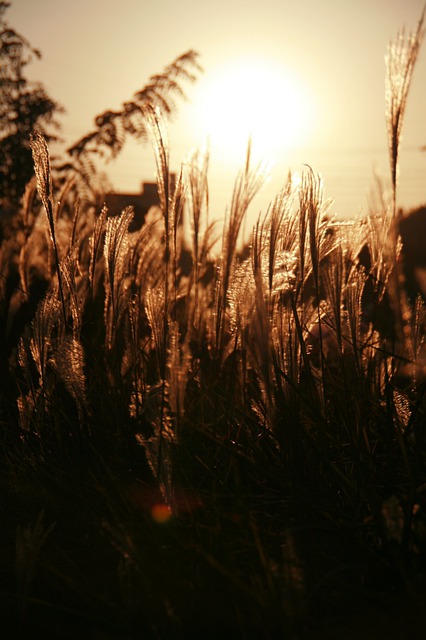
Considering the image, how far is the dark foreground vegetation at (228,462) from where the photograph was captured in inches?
56.3

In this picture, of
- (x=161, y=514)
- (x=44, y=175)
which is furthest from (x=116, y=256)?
(x=161, y=514)

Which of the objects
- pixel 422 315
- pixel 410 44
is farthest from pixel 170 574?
pixel 410 44

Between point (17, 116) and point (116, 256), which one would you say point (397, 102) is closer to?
point (116, 256)

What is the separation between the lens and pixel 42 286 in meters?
4.97

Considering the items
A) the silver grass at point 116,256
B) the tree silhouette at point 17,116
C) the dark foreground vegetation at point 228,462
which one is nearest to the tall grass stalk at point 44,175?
the dark foreground vegetation at point 228,462

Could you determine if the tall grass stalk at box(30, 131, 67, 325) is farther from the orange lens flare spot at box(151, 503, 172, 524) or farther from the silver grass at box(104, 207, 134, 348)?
the orange lens flare spot at box(151, 503, 172, 524)

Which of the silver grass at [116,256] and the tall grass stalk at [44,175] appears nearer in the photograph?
the silver grass at [116,256]

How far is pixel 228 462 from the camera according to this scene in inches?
78.7

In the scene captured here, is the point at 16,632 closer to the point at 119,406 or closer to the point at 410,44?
the point at 119,406

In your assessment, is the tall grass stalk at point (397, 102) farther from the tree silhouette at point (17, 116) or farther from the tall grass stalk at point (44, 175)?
the tree silhouette at point (17, 116)

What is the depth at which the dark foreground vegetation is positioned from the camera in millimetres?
1430

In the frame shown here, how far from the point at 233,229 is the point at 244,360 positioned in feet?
1.63

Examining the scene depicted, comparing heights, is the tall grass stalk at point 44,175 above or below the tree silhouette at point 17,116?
below

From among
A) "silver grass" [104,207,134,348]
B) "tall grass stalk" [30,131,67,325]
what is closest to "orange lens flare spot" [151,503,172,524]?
"silver grass" [104,207,134,348]
